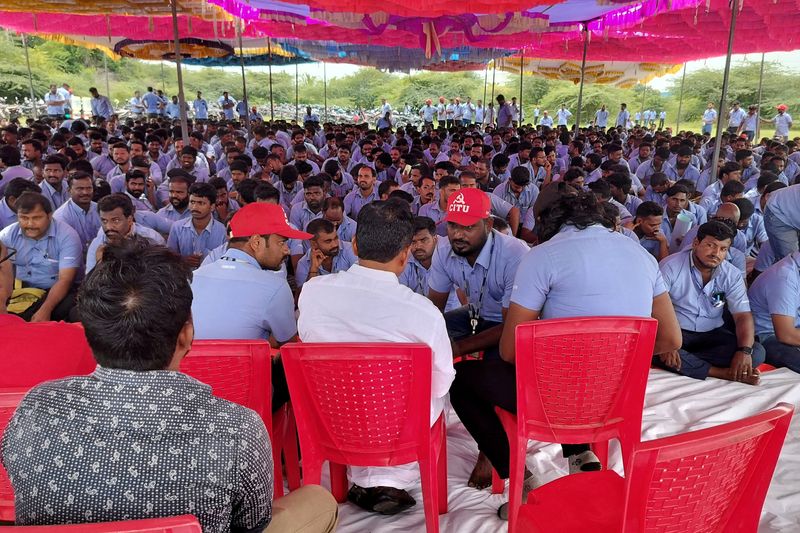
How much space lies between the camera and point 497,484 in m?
2.43

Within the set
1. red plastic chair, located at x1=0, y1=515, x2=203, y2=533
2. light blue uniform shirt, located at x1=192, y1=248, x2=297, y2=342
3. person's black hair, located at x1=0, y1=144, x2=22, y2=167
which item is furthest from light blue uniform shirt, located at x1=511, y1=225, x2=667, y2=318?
person's black hair, located at x1=0, y1=144, x2=22, y2=167

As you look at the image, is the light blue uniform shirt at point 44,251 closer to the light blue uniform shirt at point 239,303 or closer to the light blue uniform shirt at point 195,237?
the light blue uniform shirt at point 195,237

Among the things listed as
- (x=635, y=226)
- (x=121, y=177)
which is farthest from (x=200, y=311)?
(x=121, y=177)

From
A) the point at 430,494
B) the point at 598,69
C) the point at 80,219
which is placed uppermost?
the point at 598,69

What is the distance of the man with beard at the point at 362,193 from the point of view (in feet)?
21.1

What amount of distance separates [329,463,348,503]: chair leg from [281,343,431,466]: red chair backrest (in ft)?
1.06

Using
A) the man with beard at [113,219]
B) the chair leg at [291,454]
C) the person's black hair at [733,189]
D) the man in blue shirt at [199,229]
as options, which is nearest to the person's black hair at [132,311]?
the chair leg at [291,454]

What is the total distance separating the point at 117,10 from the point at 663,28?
386 inches

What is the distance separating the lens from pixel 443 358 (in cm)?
208

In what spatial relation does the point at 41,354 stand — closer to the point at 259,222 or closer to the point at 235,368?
the point at 235,368

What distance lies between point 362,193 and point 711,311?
3.96m

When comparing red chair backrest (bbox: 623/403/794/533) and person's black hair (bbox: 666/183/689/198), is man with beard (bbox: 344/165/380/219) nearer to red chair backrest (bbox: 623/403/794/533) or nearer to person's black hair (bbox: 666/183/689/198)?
person's black hair (bbox: 666/183/689/198)

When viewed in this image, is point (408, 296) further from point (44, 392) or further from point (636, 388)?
point (44, 392)

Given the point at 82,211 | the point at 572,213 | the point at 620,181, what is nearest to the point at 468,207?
the point at 572,213
